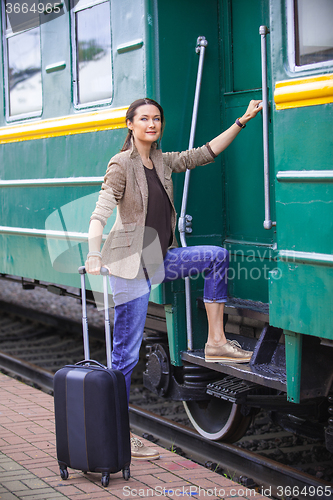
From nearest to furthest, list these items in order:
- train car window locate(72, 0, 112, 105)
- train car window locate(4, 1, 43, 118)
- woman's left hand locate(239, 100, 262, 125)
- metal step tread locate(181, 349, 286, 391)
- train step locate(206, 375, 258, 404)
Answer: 1. metal step tread locate(181, 349, 286, 391)
2. woman's left hand locate(239, 100, 262, 125)
3. train step locate(206, 375, 258, 404)
4. train car window locate(72, 0, 112, 105)
5. train car window locate(4, 1, 43, 118)

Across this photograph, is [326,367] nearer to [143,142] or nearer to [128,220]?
[128,220]

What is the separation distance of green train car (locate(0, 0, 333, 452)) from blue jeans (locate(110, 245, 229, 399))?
0.31 m

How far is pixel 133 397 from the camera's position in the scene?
601 centimetres

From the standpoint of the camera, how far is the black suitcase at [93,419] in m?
3.39

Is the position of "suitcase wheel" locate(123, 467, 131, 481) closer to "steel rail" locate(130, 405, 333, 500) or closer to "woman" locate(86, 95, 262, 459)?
"woman" locate(86, 95, 262, 459)

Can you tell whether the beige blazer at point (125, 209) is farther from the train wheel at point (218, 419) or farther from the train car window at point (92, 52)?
the train wheel at point (218, 419)

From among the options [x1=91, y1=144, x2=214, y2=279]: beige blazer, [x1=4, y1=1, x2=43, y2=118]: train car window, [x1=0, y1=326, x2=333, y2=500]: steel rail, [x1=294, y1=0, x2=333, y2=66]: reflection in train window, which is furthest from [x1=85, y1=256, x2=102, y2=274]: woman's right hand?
[x1=4, y1=1, x2=43, y2=118]: train car window

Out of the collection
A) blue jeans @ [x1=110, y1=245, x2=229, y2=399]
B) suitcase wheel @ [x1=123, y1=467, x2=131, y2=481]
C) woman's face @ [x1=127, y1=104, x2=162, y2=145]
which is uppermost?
woman's face @ [x1=127, y1=104, x2=162, y2=145]

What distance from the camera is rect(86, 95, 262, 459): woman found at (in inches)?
140

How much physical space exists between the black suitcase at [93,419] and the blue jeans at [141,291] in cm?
20

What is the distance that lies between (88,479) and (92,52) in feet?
9.73

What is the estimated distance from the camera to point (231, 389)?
12.8ft

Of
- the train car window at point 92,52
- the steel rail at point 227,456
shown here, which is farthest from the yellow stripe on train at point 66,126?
the steel rail at point 227,456

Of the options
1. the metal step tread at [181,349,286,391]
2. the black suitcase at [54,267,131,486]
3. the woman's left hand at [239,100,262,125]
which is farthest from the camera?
the woman's left hand at [239,100,262,125]
